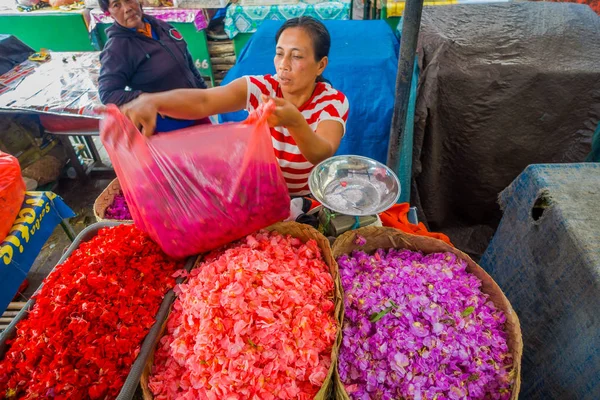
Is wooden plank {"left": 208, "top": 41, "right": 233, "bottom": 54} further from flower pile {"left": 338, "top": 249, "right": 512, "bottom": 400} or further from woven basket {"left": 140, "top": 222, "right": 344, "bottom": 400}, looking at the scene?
flower pile {"left": 338, "top": 249, "right": 512, "bottom": 400}

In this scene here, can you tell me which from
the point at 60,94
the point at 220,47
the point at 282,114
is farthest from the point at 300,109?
the point at 220,47

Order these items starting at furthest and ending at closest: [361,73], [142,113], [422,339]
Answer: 1. [361,73]
2. [142,113]
3. [422,339]

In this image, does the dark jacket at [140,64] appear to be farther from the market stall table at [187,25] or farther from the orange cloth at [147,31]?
the market stall table at [187,25]

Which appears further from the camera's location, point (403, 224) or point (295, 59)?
point (403, 224)

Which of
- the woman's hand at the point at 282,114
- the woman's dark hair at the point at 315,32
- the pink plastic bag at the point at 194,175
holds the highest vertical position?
the woman's dark hair at the point at 315,32

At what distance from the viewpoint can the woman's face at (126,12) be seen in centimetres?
246

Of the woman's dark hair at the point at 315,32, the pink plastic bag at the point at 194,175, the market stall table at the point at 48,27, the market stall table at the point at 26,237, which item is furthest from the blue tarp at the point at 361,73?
the market stall table at the point at 48,27

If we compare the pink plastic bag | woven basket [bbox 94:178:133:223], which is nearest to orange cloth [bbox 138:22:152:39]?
woven basket [bbox 94:178:133:223]

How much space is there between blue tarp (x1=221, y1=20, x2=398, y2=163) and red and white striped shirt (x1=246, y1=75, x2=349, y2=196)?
1.48m

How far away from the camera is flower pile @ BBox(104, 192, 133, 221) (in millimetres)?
2473

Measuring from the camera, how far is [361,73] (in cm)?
340

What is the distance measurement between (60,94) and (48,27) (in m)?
2.93

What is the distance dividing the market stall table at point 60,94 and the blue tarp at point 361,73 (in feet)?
4.46

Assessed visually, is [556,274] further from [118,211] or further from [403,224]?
[118,211]
